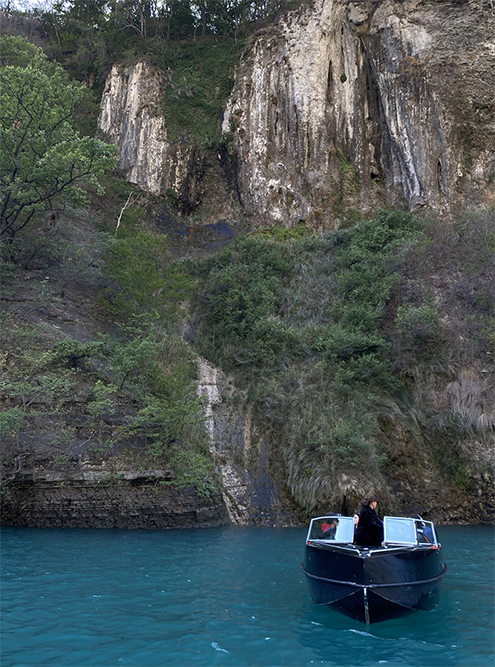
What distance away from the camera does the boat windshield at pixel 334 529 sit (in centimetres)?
885

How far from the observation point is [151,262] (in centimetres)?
2359

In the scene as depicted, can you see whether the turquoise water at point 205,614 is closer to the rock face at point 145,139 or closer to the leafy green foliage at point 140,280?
the leafy green foliage at point 140,280

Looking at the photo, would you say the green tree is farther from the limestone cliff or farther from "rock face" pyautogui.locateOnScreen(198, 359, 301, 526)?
the limestone cliff

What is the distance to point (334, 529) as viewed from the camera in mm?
9039

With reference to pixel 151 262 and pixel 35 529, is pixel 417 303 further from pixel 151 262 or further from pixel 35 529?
pixel 35 529

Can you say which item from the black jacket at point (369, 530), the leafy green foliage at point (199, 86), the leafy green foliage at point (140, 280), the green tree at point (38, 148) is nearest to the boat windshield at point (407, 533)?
the black jacket at point (369, 530)

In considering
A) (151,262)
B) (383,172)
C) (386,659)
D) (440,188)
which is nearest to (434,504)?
(386,659)

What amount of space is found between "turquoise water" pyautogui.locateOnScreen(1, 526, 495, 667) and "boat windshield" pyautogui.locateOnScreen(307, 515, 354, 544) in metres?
1.09

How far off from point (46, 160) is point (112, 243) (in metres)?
5.26

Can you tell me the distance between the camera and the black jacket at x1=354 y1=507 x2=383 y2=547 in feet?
28.8

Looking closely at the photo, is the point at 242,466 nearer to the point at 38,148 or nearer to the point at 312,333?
the point at 312,333

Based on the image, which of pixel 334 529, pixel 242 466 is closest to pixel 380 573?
pixel 334 529

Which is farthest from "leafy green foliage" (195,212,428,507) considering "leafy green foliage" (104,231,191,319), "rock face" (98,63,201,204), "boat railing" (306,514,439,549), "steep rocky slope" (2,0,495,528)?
"rock face" (98,63,201,204)

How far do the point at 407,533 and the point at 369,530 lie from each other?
0.61 meters
